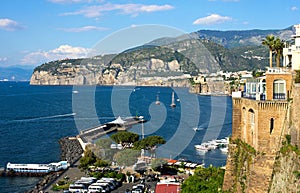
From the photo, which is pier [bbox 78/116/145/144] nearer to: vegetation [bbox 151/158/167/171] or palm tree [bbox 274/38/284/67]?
vegetation [bbox 151/158/167/171]

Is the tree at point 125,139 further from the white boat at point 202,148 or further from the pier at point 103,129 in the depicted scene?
A: the pier at point 103,129

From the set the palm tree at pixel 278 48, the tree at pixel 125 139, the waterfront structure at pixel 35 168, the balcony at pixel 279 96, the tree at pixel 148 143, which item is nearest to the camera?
the balcony at pixel 279 96

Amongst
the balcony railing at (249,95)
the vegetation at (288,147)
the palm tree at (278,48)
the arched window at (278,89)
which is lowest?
the vegetation at (288,147)

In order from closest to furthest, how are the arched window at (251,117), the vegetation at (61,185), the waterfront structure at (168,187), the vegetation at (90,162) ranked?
the arched window at (251,117) → the waterfront structure at (168,187) → the vegetation at (61,185) → the vegetation at (90,162)

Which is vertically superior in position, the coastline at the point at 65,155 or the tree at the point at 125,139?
the tree at the point at 125,139

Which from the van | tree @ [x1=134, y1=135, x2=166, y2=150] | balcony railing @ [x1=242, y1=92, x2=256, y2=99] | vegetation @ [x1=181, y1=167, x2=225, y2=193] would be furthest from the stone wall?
tree @ [x1=134, y1=135, x2=166, y2=150]

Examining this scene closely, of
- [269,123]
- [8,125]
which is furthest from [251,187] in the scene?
[8,125]

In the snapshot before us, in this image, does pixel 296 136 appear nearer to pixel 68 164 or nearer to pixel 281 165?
pixel 281 165

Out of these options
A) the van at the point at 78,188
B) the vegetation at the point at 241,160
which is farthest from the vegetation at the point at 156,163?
the vegetation at the point at 241,160
